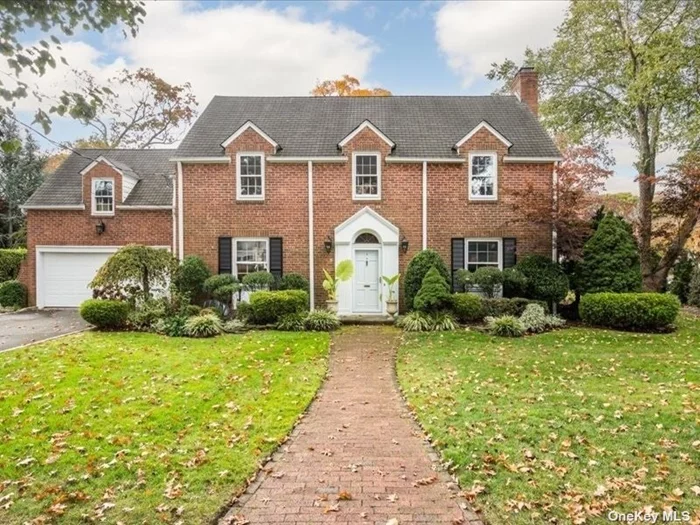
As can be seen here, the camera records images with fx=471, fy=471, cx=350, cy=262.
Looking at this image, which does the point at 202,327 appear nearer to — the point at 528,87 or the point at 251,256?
the point at 251,256

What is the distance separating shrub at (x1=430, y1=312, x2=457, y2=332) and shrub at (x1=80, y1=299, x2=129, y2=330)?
31.2 feet

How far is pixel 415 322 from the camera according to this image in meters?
14.7

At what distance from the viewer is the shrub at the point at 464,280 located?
16.1 m

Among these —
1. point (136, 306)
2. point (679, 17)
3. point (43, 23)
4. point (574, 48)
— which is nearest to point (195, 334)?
point (136, 306)

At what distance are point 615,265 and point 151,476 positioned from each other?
15073 mm

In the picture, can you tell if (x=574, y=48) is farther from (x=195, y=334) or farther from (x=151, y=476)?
(x=151, y=476)

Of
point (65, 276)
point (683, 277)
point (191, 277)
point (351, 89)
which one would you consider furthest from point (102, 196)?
point (683, 277)

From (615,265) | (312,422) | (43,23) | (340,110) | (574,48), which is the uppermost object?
(574,48)

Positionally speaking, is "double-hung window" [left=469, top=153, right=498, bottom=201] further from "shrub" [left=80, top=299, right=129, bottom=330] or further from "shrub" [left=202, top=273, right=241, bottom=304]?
"shrub" [left=80, top=299, right=129, bottom=330]

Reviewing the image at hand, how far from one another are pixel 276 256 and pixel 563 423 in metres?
12.4

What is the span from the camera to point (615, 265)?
15328mm

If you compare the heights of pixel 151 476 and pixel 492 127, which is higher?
pixel 492 127

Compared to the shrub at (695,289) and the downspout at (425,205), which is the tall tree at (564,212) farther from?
the shrub at (695,289)

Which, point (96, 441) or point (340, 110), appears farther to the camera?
point (340, 110)
